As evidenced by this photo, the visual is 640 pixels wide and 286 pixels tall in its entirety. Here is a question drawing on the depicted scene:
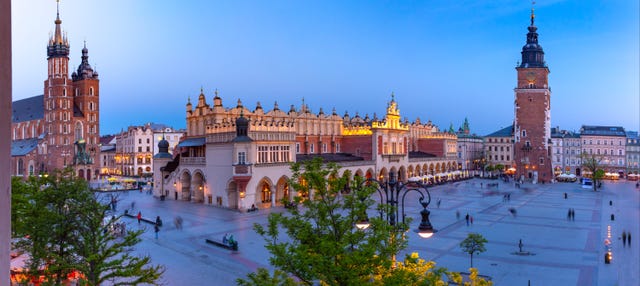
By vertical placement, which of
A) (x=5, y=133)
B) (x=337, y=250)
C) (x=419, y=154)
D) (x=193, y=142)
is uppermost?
(x=193, y=142)

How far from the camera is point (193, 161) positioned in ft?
176

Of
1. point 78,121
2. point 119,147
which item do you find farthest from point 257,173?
point 119,147

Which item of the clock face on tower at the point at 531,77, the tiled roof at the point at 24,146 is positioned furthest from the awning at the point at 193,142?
the clock face on tower at the point at 531,77

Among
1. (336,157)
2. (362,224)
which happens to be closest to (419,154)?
(336,157)

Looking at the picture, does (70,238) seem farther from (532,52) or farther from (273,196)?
(532,52)

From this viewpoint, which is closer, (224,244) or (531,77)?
(224,244)

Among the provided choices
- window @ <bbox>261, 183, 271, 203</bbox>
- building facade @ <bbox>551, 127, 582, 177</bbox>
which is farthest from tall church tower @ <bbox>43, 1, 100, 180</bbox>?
building facade @ <bbox>551, 127, 582, 177</bbox>

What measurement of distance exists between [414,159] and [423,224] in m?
67.3

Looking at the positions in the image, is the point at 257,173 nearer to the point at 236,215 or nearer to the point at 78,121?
the point at 236,215

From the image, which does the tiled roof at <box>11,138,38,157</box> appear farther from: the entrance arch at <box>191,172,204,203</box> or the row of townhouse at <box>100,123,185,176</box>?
the entrance arch at <box>191,172,204,203</box>

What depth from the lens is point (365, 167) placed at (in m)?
65.8

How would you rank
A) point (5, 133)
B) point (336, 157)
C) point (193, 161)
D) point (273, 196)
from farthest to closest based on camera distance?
point (336, 157) < point (193, 161) < point (273, 196) < point (5, 133)

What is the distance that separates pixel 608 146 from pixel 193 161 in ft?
299

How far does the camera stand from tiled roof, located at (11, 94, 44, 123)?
97062 millimetres
